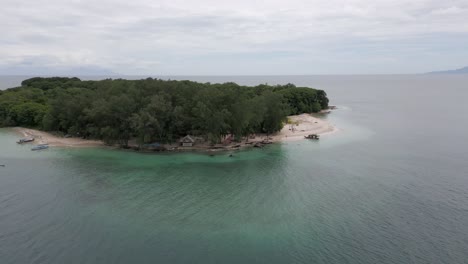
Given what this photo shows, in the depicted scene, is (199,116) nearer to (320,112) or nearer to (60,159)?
(60,159)

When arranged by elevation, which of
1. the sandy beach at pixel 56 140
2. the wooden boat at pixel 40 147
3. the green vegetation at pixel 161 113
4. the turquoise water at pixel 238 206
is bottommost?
the turquoise water at pixel 238 206

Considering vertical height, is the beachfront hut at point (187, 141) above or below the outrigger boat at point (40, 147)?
above

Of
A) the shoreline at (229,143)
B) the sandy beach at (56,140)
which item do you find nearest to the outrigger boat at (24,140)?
the sandy beach at (56,140)

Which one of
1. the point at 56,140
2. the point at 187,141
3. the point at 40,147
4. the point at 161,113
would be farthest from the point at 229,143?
the point at 56,140

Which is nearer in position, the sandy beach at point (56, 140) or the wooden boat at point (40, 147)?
the wooden boat at point (40, 147)

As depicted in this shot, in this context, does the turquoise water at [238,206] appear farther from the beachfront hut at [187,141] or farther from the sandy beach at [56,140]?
the beachfront hut at [187,141]

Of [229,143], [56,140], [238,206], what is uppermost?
[56,140]

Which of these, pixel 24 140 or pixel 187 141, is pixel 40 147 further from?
pixel 187 141
